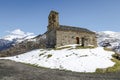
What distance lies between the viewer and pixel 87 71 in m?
37.6

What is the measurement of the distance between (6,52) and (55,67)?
44.0 metres

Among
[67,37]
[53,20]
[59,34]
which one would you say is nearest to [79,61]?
[59,34]

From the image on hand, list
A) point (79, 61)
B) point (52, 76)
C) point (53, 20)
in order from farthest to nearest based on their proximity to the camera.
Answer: point (53, 20) → point (79, 61) → point (52, 76)

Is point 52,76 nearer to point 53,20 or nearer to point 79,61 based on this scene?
point 79,61

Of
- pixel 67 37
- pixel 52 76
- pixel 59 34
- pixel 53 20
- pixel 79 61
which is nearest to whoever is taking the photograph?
pixel 52 76

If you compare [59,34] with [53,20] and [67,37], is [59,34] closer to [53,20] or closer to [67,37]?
[67,37]

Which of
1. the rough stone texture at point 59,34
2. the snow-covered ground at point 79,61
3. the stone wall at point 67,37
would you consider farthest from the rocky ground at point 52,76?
the rough stone texture at point 59,34

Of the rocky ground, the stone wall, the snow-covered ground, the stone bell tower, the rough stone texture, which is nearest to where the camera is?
the rocky ground

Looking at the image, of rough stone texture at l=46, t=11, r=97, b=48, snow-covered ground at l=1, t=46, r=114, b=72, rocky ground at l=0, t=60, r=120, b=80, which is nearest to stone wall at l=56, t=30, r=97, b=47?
rough stone texture at l=46, t=11, r=97, b=48

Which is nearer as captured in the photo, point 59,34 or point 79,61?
point 79,61

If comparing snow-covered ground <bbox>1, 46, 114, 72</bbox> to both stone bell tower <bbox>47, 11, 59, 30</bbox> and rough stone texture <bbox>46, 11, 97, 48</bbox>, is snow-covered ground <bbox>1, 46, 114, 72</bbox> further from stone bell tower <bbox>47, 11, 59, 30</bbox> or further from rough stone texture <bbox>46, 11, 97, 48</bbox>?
stone bell tower <bbox>47, 11, 59, 30</bbox>

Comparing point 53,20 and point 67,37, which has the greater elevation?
point 53,20

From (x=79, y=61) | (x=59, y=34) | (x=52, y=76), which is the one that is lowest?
(x=52, y=76)

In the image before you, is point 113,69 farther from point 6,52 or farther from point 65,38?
point 6,52
